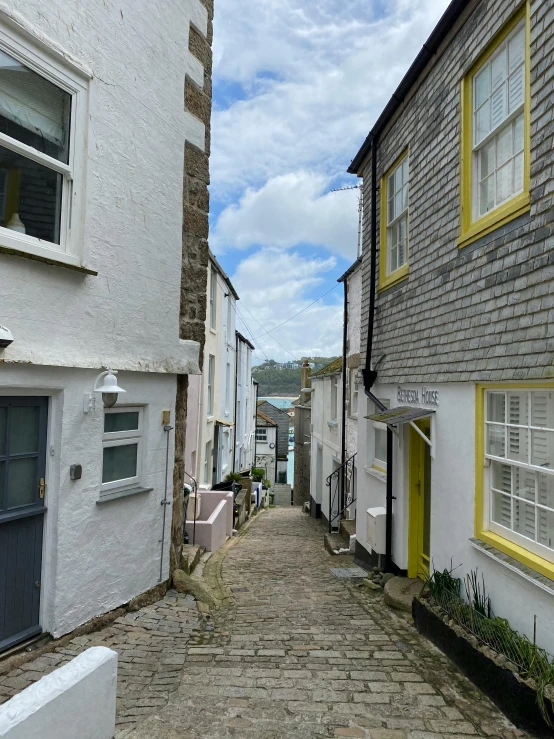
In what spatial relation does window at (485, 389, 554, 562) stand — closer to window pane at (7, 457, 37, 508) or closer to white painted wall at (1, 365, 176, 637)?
white painted wall at (1, 365, 176, 637)

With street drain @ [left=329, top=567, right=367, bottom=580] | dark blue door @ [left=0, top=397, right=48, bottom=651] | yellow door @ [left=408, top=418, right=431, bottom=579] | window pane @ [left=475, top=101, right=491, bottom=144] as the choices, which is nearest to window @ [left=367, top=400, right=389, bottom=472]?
yellow door @ [left=408, top=418, right=431, bottom=579]

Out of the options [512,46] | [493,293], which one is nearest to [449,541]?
[493,293]

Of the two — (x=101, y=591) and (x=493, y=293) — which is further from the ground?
(x=493, y=293)

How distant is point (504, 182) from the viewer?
16.9 ft

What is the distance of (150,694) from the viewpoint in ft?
13.3

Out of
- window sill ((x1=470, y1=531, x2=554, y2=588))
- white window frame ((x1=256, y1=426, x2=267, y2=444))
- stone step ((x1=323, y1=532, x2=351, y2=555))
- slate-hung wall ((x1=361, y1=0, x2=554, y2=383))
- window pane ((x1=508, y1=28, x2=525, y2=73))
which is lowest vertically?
white window frame ((x1=256, y1=426, x2=267, y2=444))

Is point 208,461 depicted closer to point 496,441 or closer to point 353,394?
point 353,394

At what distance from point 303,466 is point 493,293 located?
1033 inches

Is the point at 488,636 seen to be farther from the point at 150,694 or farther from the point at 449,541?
the point at 150,694

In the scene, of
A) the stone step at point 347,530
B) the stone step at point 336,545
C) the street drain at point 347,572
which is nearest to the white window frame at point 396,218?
the street drain at point 347,572

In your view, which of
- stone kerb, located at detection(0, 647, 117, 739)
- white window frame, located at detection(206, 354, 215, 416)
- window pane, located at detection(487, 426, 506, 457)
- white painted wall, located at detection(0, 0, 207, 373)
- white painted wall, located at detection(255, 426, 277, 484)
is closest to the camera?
stone kerb, located at detection(0, 647, 117, 739)

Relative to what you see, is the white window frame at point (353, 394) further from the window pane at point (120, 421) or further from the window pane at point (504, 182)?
the window pane at point (504, 182)

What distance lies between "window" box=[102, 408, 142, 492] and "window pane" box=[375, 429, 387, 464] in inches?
169

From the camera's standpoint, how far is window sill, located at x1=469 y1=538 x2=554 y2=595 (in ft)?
13.2
